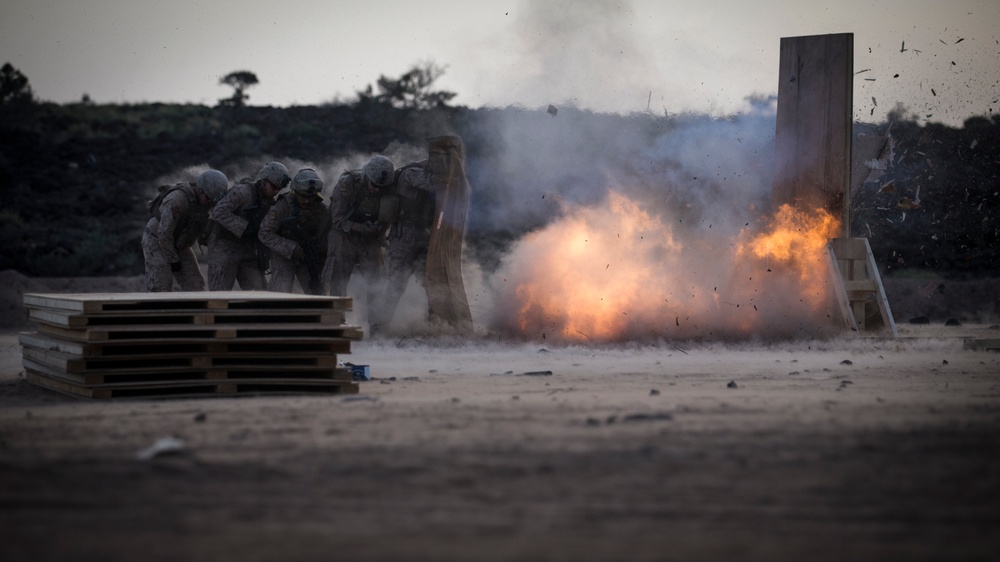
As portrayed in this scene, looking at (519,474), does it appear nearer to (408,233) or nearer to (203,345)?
(203,345)

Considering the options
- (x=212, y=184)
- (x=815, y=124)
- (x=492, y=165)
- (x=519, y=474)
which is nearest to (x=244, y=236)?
(x=212, y=184)

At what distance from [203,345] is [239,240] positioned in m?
5.66

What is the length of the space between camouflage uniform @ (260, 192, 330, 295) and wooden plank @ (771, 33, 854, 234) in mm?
5626

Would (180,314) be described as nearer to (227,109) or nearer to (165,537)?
(165,537)

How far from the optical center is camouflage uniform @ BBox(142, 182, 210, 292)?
46.7ft

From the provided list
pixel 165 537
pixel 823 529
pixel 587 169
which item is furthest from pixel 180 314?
pixel 587 169

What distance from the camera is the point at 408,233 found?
14.9 meters

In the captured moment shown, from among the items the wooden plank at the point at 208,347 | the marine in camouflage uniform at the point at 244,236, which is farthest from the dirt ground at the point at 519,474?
the marine in camouflage uniform at the point at 244,236

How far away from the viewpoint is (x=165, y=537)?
4.57 meters

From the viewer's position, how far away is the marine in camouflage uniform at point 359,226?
14617 millimetres

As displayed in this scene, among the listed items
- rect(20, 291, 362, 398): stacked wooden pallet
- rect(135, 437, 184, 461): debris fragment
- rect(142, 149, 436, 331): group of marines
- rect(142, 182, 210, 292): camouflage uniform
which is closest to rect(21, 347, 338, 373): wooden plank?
rect(20, 291, 362, 398): stacked wooden pallet

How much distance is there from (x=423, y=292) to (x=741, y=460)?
9.90 metres

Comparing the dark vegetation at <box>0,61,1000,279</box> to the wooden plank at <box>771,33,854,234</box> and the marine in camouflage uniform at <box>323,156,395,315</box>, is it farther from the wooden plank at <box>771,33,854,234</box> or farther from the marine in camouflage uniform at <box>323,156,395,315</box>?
the wooden plank at <box>771,33,854,234</box>

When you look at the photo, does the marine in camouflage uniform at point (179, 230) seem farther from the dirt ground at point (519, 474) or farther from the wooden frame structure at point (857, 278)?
the wooden frame structure at point (857, 278)
